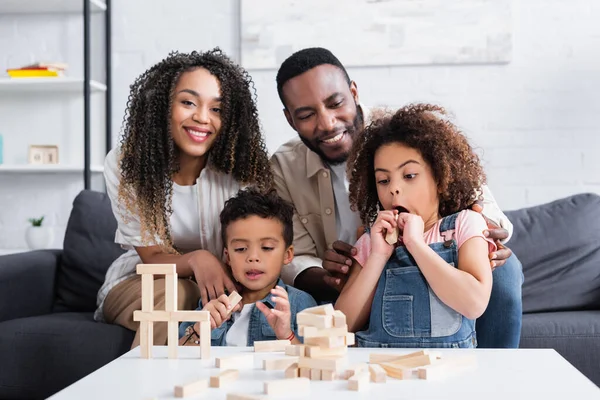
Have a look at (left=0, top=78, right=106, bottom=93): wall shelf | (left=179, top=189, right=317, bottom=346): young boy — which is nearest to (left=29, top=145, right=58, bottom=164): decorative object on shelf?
(left=0, top=78, right=106, bottom=93): wall shelf

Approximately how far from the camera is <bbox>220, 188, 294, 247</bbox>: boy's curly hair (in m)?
1.79

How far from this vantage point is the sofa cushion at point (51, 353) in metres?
1.97

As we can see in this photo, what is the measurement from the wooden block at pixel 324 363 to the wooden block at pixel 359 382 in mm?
48

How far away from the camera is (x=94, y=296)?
7.81ft

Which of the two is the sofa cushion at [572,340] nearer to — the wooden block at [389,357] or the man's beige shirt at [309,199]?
the man's beige shirt at [309,199]

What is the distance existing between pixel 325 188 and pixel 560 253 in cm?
86

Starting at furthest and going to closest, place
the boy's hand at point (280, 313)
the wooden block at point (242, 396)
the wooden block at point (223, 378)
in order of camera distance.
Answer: the boy's hand at point (280, 313) → the wooden block at point (223, 378) → the wooden block at point (242, 396)

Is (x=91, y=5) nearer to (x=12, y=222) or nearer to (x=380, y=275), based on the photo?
(x=12, y=222)

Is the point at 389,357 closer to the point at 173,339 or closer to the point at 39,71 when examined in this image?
the point at 173,339

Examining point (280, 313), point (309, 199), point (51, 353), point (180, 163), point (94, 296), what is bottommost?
point (51, 353)

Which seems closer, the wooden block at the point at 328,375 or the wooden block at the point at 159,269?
the wooden block at the point at 328,375

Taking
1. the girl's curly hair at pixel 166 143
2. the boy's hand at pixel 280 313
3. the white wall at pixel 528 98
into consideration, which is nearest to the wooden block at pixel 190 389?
the boy's hand at pixel 280 313

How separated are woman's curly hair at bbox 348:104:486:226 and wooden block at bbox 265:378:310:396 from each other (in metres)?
0.80

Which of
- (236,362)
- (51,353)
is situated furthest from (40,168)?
(236,362)
